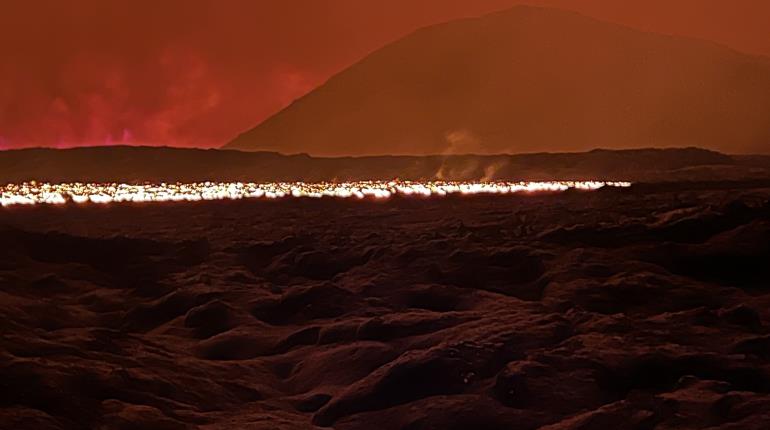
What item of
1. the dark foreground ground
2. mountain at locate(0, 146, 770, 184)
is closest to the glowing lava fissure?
the dark foreground ground

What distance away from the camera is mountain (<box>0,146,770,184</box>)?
101 metres

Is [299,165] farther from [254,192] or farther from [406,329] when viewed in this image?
[406,329]

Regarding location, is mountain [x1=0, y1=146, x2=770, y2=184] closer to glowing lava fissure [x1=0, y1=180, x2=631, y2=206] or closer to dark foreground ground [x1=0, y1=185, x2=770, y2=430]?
glowing lava fissure [x1=0, y1=180, x2=631, y2=206]

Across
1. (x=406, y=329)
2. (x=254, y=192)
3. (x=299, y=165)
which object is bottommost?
(x=406, y=329)

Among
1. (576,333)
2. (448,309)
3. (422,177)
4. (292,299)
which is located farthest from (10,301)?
(422,177)

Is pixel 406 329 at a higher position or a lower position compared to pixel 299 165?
lower

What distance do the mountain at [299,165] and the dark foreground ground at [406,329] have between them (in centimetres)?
7649

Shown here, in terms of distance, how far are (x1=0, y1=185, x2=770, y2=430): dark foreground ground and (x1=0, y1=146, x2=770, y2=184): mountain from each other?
76.5 meters

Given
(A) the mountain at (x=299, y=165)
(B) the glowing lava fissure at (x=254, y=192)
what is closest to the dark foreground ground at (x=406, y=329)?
(B) the glowing lava fissure at (x=254, y=192)

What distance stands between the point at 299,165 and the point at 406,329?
10375cm

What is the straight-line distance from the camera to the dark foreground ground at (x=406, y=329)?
8.09 metres

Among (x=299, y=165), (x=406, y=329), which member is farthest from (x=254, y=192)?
(x=299, y=165)

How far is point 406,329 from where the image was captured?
1117cm

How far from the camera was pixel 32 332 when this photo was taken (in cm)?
1020
